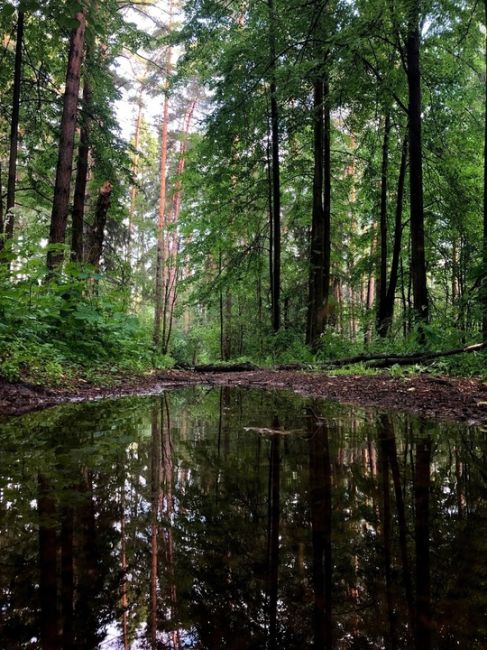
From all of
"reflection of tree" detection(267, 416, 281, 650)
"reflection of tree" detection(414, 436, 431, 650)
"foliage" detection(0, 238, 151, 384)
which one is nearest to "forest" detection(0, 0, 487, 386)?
"foliage" detection(0, 238, 151, 384)

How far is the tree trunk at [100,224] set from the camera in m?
10.7

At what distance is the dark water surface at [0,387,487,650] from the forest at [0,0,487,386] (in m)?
2.87

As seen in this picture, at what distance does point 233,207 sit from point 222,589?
→ 545 inches

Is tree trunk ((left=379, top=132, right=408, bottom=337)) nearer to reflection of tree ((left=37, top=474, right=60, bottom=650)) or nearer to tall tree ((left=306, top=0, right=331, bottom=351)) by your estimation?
tall tree ((left=306, top=0, right=331, bottom=351))

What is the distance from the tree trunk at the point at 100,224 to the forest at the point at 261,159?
0.07 meters

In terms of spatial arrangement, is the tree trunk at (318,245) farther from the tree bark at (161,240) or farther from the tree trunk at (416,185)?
the tree bark at (161,240)

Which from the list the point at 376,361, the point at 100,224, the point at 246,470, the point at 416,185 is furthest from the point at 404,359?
the point at 100,224

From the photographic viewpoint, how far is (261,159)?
13508 millimetres

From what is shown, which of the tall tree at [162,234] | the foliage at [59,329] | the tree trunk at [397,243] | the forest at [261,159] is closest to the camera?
the foliage at [59,329]

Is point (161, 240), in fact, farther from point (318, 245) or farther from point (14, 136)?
point (14, 136)

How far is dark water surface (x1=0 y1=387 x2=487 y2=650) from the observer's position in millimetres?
793

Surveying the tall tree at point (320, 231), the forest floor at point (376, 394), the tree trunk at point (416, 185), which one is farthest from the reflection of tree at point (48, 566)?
the tall tree at point (320, 231)

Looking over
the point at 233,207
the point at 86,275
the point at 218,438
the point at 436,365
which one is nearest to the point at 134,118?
the point at 233,207

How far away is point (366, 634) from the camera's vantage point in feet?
2.55
